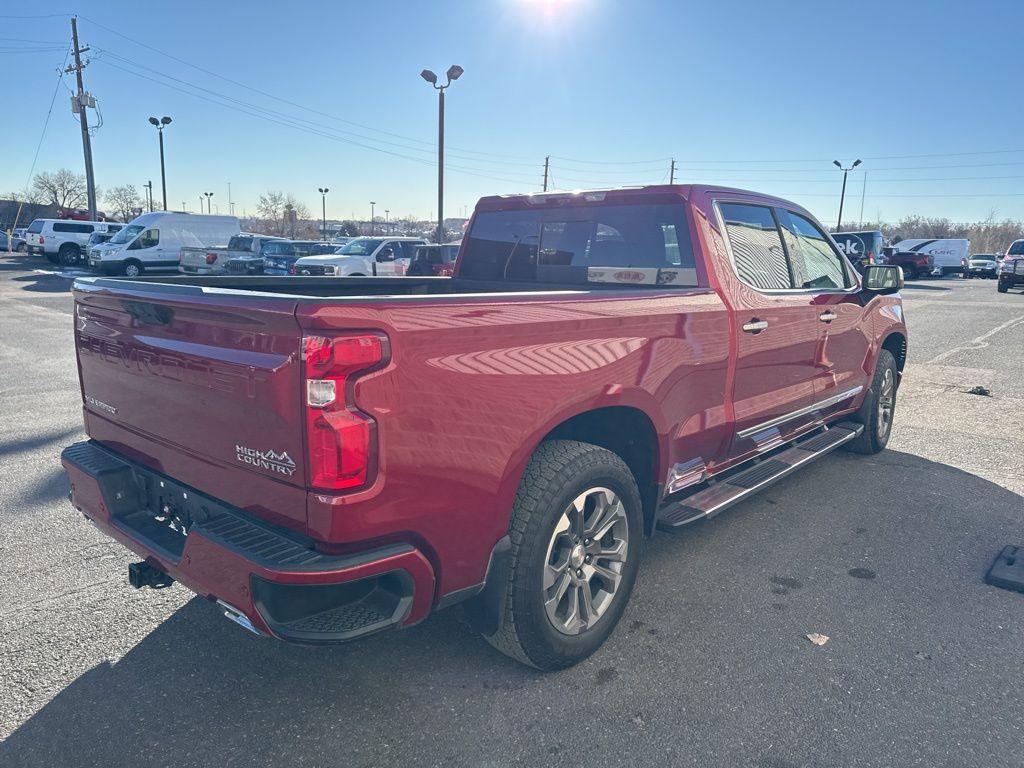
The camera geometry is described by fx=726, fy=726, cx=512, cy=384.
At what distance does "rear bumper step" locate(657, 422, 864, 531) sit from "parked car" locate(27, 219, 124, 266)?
3712 cm

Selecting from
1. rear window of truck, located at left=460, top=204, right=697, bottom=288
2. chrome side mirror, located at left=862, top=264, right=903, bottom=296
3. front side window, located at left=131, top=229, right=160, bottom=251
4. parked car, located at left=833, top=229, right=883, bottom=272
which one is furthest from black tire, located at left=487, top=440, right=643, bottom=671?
parked car, located at left=833, top=229, right=883, bottom=272

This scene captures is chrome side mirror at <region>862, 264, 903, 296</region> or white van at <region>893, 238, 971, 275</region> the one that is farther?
white van at <region>893, 238, 971, 275</region>

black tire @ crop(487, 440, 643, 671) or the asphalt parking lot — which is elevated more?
black tire @ crop(487, 440, 643, 671)

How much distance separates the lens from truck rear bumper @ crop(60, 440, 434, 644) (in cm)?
210

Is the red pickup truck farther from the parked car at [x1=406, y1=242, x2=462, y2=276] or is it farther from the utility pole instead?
the utility pole

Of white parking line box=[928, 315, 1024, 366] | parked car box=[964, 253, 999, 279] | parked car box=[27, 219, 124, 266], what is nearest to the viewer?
white parking line box=[928, 315, 1024, 366]

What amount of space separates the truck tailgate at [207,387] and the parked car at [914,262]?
3964cm

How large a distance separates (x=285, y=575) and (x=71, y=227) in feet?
128

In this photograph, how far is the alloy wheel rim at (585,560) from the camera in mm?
2789

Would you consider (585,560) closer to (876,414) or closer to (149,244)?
(876,414)

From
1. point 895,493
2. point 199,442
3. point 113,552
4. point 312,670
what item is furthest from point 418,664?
point 895,493

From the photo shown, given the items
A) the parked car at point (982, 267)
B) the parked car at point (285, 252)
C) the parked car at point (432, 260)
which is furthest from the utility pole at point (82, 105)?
the parked car at point (982, 267)

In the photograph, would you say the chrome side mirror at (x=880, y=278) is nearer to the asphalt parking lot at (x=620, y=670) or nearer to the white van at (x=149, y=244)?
the asphalt parking lot at (x=620, y=670)

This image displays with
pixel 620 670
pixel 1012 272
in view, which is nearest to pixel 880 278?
pixel 620 670
